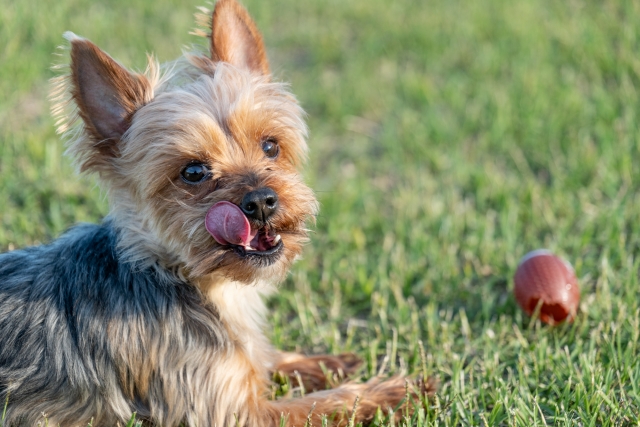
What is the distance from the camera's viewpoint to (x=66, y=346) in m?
3.18

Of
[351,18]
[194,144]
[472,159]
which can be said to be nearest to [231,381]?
[194,144]

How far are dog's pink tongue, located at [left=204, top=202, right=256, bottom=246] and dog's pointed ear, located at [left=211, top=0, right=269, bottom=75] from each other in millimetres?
1007

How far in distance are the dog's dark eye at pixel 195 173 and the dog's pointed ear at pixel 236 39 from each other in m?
0.73

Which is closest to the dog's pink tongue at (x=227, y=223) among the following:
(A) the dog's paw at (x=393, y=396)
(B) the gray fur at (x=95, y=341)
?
(B) the gray fur at (x=95, y=341)

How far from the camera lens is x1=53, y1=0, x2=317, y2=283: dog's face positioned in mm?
3166

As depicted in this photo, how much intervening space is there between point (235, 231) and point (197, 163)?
433mm

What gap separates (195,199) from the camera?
3.25m

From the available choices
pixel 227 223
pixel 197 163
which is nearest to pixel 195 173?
pixel 197 163

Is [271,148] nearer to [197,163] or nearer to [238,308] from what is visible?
[197,163]

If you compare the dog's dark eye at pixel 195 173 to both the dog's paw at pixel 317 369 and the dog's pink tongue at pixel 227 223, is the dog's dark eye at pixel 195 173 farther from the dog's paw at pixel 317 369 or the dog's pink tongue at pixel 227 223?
the dog's paw at pixel 317 369

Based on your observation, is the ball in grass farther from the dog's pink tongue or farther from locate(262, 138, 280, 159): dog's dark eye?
the dog's pink tongue

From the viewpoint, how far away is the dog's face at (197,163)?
317cm

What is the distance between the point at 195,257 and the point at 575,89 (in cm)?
514

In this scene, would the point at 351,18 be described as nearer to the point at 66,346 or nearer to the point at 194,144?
the point at 194,144
